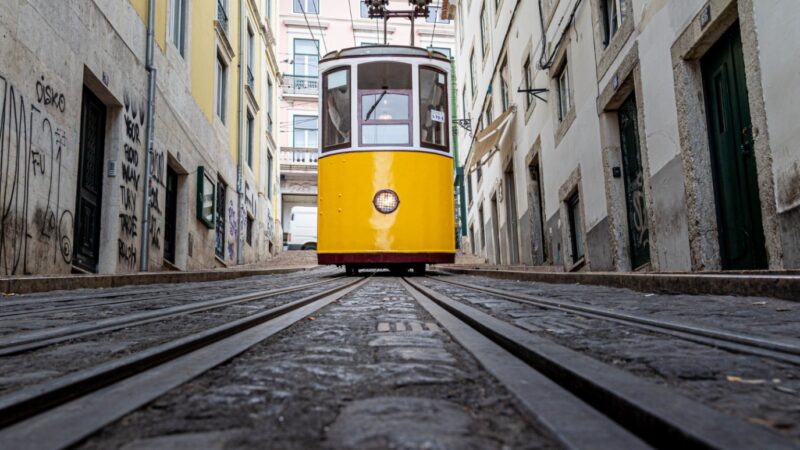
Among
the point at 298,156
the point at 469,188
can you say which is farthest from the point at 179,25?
the point at 298,156

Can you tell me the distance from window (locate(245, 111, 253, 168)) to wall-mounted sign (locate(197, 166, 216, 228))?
5034 millimetres

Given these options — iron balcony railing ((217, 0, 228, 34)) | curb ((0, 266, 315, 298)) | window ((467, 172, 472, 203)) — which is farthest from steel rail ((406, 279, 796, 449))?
window ((467, 172, 472, 203))

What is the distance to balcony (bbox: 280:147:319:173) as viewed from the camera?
2819 cm

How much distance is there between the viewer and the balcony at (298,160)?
28189mm

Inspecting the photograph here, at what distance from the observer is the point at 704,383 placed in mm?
1148

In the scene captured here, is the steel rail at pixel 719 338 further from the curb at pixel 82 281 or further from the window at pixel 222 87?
the window at pixel 222 87

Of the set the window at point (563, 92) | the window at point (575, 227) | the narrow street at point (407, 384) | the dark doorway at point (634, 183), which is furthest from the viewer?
the window at point (563, 92)

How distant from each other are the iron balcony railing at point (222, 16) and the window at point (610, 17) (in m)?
9.41

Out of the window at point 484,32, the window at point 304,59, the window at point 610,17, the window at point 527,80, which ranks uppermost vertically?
the window at point 304,59

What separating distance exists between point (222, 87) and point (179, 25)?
12.0 ft

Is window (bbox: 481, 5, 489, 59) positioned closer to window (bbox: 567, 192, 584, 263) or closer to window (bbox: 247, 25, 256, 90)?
window (bbox: 247, 25, 256, 90)

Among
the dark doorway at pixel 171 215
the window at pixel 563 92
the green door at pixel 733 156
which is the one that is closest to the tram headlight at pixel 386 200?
the window at pixel 563 92

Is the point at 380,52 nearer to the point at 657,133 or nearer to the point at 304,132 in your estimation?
the point at 657,133

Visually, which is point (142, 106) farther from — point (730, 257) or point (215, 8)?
point (730, 257)
